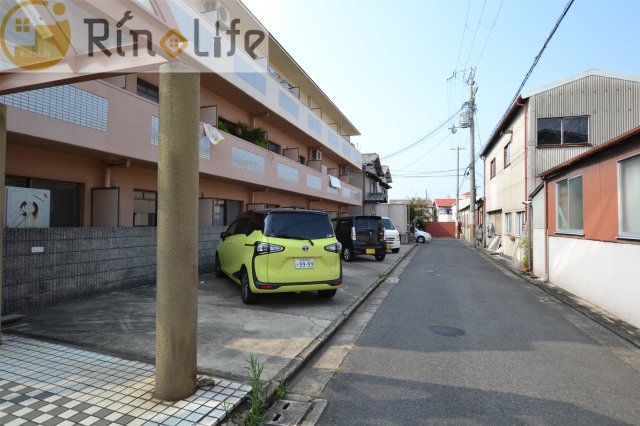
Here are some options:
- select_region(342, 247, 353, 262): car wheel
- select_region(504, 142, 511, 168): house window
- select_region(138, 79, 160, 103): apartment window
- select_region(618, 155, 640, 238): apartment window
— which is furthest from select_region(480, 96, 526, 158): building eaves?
select_region(138, 79, 160, 103): apartment window

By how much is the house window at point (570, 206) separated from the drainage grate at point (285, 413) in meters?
8.36

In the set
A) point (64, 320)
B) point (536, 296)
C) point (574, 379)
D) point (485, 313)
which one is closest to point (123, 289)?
point (64, 320)

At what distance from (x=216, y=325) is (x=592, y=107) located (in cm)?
1713

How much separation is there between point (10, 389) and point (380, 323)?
4.89 meters

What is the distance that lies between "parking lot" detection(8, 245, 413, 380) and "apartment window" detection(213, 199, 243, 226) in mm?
5522

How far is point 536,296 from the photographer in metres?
9.28

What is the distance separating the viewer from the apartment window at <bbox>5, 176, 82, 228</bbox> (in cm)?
736

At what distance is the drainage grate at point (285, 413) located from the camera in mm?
3234

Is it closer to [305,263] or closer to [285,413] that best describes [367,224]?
[305,263]

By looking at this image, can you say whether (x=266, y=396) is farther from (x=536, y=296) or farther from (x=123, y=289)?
(x=536, y=296)

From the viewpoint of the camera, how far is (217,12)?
1199 cm

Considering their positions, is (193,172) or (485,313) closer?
(193,172)

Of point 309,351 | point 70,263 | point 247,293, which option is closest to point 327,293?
point 247,293

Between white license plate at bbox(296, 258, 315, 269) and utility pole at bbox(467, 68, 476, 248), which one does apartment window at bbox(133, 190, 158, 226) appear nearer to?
white license plate at bbox(296, 258, 315, 269)
